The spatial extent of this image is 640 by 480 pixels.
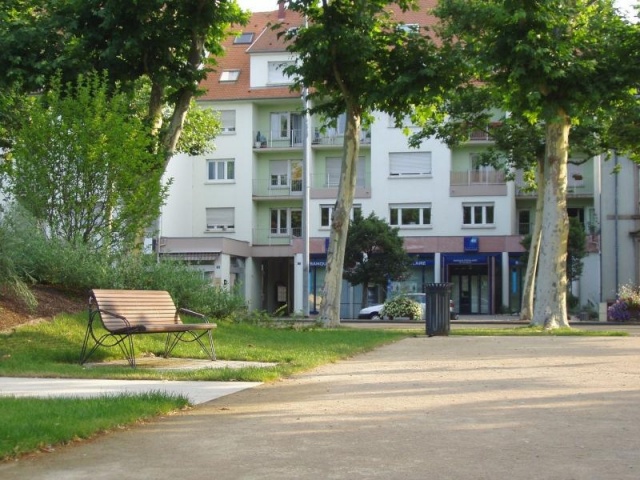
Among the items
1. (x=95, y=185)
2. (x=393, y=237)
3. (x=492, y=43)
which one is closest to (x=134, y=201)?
(x=95, y=185)

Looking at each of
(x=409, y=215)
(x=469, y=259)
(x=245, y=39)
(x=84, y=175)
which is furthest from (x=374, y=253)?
(x=84, y=175)

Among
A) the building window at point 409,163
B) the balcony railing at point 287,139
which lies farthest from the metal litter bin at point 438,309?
the balcony railing at point 287,139

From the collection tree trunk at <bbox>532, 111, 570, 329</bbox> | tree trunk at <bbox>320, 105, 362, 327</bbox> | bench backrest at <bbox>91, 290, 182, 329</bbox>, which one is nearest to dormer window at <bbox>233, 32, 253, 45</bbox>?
tree trunk at <bbox>320, 105, 362, 327</bbox>

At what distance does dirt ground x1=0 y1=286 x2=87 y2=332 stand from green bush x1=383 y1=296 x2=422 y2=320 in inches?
962

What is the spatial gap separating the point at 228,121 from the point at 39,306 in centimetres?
4254

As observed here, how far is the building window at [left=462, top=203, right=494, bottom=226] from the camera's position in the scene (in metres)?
51.7

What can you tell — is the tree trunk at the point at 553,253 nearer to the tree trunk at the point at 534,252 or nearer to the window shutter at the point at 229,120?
the tree trunk at the point at 534,252

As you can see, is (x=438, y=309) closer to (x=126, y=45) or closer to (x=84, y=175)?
(x=84, y=175)

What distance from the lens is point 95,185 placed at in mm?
16281

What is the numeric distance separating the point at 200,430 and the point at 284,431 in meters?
0.63

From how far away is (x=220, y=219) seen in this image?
55.4 meters

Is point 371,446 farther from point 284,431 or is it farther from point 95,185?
point 95,185

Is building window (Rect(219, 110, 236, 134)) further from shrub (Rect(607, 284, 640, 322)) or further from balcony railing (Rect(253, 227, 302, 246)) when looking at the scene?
shrub (Rect(607, 284, 640, 322))

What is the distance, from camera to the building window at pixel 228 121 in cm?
5522
